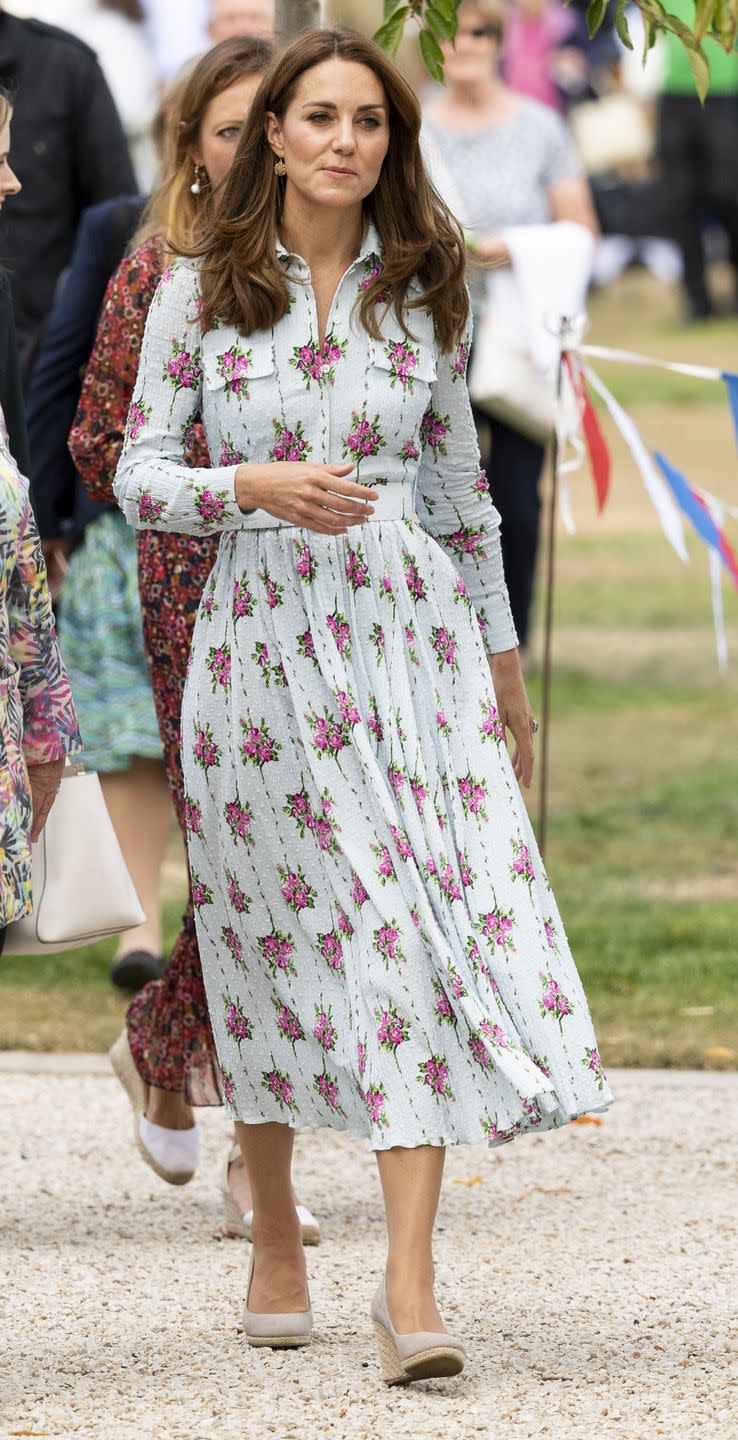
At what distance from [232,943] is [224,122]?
4.94ft

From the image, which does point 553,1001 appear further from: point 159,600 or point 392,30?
point 392,30

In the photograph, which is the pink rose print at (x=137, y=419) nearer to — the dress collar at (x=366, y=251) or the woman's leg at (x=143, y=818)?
the dress collar at (x=366, y=251)

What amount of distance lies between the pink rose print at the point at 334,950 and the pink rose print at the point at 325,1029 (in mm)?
62

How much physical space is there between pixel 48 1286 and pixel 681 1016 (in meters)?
2.46

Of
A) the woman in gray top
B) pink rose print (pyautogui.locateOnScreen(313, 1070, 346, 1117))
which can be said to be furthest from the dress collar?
the woman in gray top

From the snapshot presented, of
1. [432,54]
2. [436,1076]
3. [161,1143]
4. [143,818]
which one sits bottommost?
[161,1143]

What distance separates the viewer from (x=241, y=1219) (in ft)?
16.1

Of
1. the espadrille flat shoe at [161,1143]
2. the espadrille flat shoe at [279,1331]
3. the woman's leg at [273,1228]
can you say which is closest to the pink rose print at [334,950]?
the woman's leg at [273,1228]

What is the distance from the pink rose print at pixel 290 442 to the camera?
402 cm

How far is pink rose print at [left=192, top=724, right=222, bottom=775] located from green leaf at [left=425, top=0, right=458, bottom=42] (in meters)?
1.28

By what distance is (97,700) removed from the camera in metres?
6.50

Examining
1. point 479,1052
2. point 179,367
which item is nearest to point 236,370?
point 179,367

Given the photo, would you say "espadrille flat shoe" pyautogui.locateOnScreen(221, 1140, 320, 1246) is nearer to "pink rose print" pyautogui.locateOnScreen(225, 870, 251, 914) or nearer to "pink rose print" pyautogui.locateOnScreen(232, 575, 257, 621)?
"pink rose print" pyautogui.locateOnScreen(225, 870, 251, 914)

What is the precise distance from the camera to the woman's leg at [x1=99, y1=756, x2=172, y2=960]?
21.1 feet
